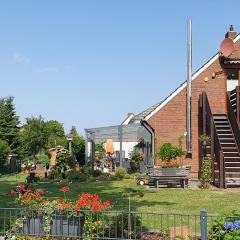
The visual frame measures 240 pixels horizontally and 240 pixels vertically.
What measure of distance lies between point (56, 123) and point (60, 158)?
64.4m

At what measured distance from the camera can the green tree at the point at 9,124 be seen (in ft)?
213

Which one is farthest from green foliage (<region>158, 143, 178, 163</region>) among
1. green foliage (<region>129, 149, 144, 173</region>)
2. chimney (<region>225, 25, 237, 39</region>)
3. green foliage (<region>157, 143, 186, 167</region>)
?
green foliage (<region>129, 149, 144, 173</region>)

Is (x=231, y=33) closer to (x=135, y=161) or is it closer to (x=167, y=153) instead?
(x=167, y=153)

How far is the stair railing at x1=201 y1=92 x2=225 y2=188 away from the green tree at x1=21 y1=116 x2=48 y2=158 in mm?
37161

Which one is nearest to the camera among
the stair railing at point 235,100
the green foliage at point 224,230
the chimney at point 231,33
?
the green foliage at point 224,230

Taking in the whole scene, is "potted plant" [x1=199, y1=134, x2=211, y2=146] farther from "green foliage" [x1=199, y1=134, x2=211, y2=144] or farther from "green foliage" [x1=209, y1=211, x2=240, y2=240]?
"green foliage" [x1=209, y1=211, x2=240, y2=240]

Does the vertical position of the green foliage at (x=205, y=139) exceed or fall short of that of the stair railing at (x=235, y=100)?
it falls short

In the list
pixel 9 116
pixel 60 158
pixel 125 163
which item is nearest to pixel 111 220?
pixel 60 158

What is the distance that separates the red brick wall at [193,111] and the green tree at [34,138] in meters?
35.3

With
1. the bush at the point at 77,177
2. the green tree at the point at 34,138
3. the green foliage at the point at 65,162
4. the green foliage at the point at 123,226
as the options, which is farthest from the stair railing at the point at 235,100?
the green tree at the point at 34,138

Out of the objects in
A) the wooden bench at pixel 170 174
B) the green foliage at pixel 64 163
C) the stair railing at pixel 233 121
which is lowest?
the wooden bench at pixel 170 174

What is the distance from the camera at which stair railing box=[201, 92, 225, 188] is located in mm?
20641

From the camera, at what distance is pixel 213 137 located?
22.7m

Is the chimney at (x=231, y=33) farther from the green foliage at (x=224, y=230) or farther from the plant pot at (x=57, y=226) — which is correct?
the plant pot at (x=57, y=226)
